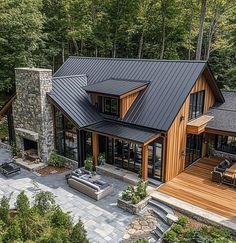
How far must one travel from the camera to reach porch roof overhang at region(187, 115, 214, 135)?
47.1 feet

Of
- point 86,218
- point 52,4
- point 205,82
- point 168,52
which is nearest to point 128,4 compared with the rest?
point 168,52

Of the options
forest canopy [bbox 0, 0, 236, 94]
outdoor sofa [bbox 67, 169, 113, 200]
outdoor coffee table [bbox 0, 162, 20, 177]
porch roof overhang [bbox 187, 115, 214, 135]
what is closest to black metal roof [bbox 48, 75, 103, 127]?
outdoor sofa [bbox 67, 169, 113, 200]

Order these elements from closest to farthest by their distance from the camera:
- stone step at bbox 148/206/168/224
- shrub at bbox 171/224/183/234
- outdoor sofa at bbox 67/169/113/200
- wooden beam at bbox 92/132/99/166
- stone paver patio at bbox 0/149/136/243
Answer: shrub at bbox 171/224/183/234 → stone paver patio at bbox 0/149/136/243 → stone step at bbox 148/206/168/224 → outdoor sofa at bbox 67/169/113/200 → wooden beam at bbox 92/132/99/166

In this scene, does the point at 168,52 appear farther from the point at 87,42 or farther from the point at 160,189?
the point at 160,189

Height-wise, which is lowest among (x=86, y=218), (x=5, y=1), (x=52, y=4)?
(x=86, y=218)

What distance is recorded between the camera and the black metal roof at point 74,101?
1526cm

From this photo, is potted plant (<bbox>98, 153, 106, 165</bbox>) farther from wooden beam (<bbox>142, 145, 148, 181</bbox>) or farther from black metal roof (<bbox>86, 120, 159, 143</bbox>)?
wooden beam (<bbox>142, 145, 148, 181</bbox>)

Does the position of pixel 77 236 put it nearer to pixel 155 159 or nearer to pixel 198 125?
pixel 155 159

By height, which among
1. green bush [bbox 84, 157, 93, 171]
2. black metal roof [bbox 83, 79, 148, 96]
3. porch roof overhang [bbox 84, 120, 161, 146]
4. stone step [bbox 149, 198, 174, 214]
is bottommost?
stone step [bbox 149, 198, 174, 214]

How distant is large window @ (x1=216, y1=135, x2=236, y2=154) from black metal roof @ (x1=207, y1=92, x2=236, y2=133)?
5.37ft

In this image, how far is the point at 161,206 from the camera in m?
11.9

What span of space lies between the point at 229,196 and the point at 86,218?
679 cm

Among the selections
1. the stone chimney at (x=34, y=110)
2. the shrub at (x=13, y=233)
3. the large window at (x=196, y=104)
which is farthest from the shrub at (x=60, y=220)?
the large window at (x=196, y=104)

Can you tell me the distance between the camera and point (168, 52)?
110 ft
